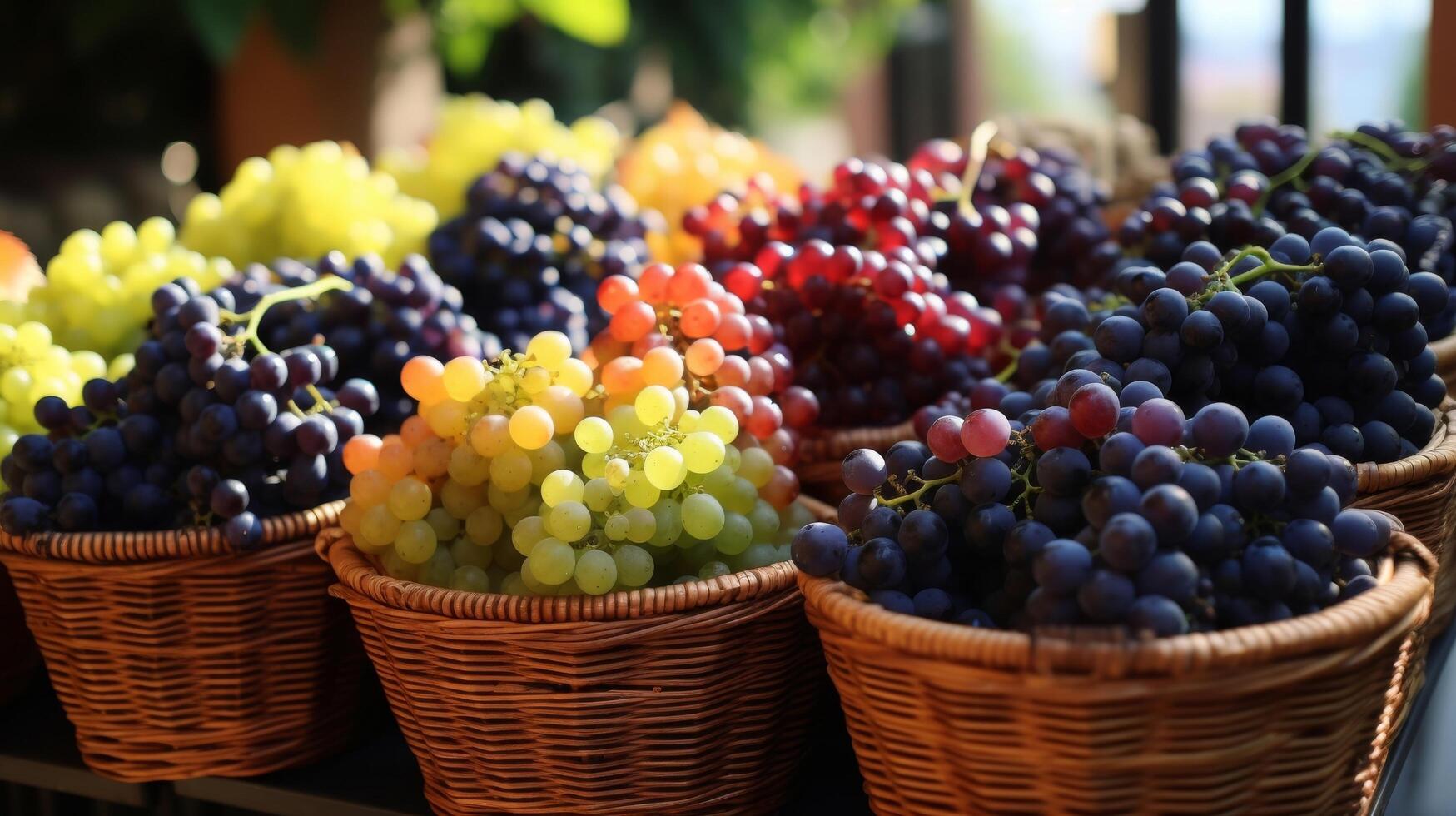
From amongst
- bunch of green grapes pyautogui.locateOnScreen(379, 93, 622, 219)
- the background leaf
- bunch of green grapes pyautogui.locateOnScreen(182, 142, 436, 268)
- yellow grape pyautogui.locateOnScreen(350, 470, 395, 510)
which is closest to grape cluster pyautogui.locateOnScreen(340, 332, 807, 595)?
yellow grape pyautogui.locateOnScreen(350, 470, 395, 510)

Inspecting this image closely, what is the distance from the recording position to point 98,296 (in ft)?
4.35

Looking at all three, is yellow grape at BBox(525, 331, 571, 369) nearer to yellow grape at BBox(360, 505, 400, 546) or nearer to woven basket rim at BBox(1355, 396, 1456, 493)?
yellow grape at BBox(360, 505, 400, 546)

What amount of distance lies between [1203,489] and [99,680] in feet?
3.08

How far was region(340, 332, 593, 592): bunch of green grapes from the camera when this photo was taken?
938 millimetres

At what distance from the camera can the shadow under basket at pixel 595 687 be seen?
0.86 meters

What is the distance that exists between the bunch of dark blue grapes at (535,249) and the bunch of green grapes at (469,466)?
0.33m

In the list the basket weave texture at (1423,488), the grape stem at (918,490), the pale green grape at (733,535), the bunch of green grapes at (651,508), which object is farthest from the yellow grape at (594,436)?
the basket weave texture at (1423,488)

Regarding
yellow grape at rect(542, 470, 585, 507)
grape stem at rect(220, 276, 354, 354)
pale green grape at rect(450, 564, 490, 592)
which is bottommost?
pale green grape at rect(450, 564, 490, 592)

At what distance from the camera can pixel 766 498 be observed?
1.02 meters

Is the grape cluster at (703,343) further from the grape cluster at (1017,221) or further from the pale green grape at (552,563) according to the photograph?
the grape cluster at (1017,221)

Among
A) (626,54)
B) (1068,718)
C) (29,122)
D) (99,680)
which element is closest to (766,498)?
(1068,718)

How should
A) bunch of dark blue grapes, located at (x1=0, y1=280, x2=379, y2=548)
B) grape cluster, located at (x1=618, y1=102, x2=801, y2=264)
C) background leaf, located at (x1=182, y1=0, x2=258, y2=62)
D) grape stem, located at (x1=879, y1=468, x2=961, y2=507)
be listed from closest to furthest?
grape stem, located at (x1=879, y1=468, x2=961, y2=507) → bunch of dark blue grapes, located at (x1=0, y1=280, x2=379, y2=548) → grape cluster, located at (x1=618, y1=102, x2=801, y2=264) → background leaf, located at (x1=182, y1=0, x2=258, y2=62)

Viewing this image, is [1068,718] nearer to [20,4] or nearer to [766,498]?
Result: [766,498]

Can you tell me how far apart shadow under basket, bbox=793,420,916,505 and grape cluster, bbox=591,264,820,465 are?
55 millimetres
